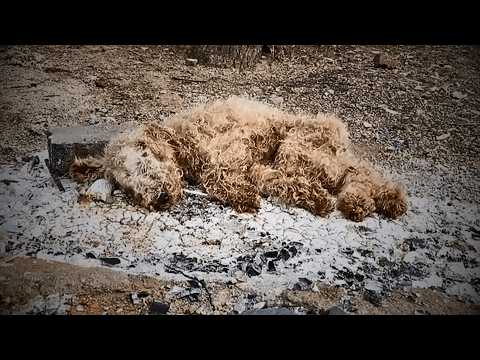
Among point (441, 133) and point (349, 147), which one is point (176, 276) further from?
point (441, 133)

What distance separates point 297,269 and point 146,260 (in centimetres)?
89

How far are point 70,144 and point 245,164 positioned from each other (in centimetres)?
129

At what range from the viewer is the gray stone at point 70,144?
3029mm

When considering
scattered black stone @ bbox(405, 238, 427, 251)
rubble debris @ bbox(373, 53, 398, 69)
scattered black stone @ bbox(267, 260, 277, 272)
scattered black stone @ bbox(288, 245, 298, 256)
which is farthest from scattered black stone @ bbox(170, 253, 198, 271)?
rubble debris @ bbox(373, 53, 398, 69)

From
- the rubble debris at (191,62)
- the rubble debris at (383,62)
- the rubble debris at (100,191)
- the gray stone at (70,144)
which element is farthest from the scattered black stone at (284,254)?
the rubble debris at (383,62)

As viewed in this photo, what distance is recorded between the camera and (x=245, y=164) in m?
3.06

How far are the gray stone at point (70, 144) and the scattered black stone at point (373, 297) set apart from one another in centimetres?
211

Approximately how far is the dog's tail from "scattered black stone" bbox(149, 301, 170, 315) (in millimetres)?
1208

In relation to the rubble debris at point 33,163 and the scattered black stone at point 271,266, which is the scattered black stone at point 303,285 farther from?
the rubble debris at point 33,163

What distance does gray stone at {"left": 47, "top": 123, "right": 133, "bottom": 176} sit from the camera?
3.03 m

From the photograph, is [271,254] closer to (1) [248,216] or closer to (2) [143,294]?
(1) [248,216]

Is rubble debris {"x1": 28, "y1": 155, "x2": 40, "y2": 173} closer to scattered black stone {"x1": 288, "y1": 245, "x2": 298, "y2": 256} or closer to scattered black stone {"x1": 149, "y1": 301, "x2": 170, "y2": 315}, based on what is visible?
scattered black stone {"x1": 149, "y1": 301, "x2": 170, "y2": 315}

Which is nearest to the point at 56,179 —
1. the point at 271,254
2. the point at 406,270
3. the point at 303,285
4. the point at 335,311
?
the point at 271,254

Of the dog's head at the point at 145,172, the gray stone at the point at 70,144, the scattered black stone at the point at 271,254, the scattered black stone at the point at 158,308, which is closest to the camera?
the scattered black stone at the point at 158,308
